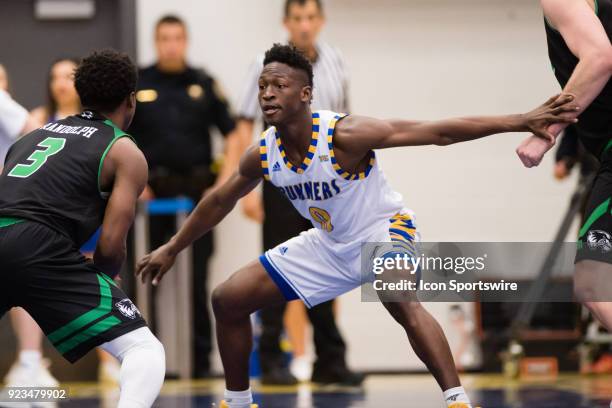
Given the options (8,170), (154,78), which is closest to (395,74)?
(154,78)

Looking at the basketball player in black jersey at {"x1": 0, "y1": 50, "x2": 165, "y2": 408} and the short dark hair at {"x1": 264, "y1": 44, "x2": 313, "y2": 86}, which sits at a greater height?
the short dark hair at {"x1": 264, "y1": 44, "x2": 313, "y2": 86}

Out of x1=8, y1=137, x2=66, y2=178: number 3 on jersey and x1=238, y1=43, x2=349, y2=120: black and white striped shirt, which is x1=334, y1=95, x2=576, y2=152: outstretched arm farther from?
x1=238, y1=43, x2=349, y2=120: black and white striped shirt

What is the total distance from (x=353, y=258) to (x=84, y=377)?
397 cm

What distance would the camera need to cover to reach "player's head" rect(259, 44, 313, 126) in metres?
4.80

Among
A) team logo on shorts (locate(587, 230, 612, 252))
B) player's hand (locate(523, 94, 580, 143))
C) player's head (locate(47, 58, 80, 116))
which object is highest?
player's hand (locate(523, 94, 580, 143))

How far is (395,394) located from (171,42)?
313 cm

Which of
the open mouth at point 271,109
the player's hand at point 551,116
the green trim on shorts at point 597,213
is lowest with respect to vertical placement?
the green trim on shorts at point 597,213

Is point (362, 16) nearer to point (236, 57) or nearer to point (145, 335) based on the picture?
point (236, 57)

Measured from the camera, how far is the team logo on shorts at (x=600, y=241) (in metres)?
3.93

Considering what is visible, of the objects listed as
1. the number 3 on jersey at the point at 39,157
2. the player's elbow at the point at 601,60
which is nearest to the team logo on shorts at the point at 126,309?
the number 3 on jersey at the point at 39,157

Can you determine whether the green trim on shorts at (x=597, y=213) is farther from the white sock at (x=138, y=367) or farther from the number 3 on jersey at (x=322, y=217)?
the white sock at (x=138, y=367)

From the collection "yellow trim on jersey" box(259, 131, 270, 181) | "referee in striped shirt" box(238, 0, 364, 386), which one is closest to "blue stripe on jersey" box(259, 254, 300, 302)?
"yellow trim on jersey" box(259, 131, 270, 181)

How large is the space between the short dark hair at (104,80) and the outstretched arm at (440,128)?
97cm

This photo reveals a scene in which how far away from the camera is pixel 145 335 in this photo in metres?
4.12
